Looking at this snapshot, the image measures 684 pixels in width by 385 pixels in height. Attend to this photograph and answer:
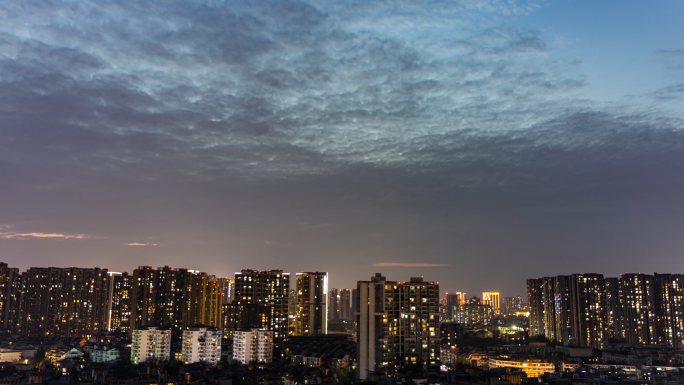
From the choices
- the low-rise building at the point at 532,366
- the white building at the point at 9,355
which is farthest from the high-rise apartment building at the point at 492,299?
the white building at the point at 9,355

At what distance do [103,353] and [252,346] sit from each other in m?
16.1

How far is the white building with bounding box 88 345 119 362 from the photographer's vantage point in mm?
56812

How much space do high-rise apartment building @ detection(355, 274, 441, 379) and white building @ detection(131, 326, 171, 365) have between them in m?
23.6

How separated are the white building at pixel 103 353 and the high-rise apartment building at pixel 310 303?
1141 inches

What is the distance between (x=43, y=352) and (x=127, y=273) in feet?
61.5

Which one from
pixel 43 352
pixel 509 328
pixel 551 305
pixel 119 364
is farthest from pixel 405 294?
pixel 509 328

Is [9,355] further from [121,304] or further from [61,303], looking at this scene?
[121,304]

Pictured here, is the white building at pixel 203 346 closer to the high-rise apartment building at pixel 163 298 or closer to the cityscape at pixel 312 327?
the cityscape at pixel 312 327

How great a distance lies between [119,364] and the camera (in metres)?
53.5

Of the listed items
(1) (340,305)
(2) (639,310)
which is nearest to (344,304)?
(1) (340,305)

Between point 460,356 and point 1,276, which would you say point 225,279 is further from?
point 460,356

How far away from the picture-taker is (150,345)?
5634 centimetres

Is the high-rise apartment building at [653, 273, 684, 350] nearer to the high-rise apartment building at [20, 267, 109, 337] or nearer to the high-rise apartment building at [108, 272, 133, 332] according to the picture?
the high-rise apartment building at [108, 272, 133, 332]

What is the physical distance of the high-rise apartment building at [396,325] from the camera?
42812 mm
